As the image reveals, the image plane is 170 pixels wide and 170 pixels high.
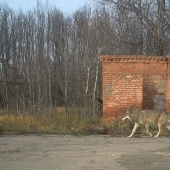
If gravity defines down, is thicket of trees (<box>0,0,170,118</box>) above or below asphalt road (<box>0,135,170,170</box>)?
above

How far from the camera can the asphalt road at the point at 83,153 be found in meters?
8.04

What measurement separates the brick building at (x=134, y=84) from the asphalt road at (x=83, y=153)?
2073mm

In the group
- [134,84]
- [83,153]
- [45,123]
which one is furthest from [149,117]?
[45,123]

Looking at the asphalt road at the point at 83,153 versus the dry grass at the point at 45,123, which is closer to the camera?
the asphalt road at the point at 83,153

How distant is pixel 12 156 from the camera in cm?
920

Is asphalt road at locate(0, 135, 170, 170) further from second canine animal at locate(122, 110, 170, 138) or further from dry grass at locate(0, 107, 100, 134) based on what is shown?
dry grass at locate(0, 107, 100, 134)

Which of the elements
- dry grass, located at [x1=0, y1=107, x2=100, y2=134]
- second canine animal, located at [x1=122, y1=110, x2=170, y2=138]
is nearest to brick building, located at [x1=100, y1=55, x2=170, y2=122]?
second canine animal, located at [x1=122, y1=110, x2=170, y2=138]

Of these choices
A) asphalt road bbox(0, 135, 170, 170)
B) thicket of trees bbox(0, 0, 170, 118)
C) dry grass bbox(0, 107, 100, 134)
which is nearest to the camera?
asphalt road bbox(0, 135, 170, 170)

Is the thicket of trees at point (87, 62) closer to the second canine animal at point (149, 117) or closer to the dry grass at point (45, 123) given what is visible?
the dry grass at point (45, 123)

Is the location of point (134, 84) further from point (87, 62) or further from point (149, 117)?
A: point (87, 62)

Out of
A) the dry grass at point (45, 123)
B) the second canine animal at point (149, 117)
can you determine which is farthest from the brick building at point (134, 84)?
the dry grass at point (45, 123)

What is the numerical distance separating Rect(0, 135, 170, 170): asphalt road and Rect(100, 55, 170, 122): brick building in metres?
2.07

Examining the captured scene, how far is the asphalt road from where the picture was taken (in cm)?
804

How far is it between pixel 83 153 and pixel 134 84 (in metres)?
5.99
